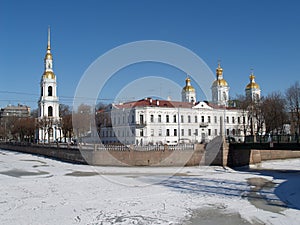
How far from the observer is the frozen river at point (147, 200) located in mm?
18359

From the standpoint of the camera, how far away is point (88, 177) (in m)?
34.5

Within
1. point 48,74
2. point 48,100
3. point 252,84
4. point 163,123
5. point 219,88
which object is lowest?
point 163,123

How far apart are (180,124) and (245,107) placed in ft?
43.0

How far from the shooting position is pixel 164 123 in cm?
6912

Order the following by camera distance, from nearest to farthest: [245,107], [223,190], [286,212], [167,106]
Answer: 1. [286,212]
2. [223,190]
3. [245,107]
4. [167,106]

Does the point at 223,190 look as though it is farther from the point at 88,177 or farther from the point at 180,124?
the point at 180,124

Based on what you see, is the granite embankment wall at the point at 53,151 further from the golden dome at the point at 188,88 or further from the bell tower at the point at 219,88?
the bell tower at the point at 219,88

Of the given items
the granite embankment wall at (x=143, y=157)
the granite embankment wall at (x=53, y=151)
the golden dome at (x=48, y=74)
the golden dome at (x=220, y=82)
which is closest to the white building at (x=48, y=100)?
the golden dome at (x=48, y=74)

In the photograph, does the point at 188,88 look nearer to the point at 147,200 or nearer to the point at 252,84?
the point at 252,84

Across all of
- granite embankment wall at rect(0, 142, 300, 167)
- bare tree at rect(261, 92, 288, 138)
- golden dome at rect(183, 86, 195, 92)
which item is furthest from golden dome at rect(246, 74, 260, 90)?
granite embankment wall at rect(0, 142, 300, 167)

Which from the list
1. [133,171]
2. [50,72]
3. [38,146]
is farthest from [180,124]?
[50,72]

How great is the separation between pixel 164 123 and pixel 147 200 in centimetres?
4667

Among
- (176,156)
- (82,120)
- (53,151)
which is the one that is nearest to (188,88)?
(82,120)

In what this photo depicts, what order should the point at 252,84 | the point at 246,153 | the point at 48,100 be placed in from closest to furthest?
the point at 246,153
the point at 48,100
the point at 252,84
